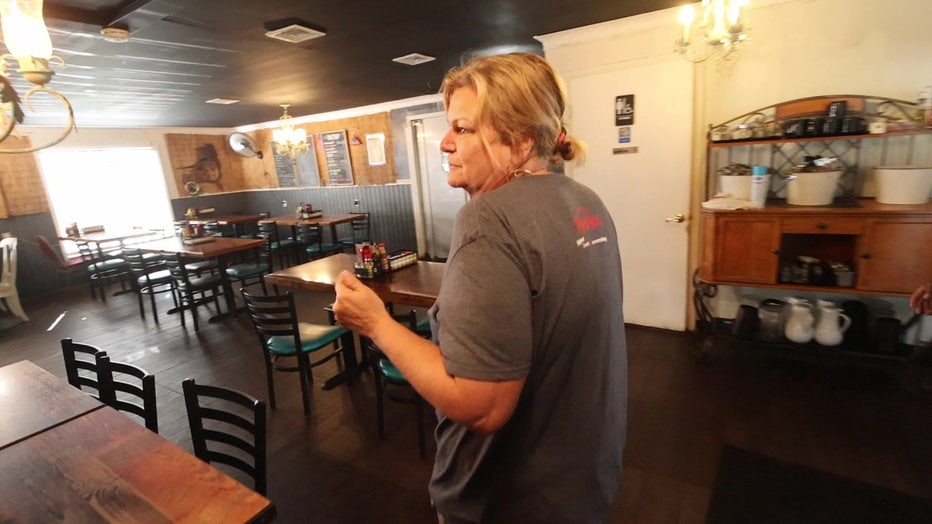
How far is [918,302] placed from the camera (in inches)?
87.0

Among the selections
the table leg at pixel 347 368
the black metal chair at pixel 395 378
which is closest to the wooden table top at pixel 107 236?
the table leg at pixel 347 368

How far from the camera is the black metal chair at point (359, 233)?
20.5ft

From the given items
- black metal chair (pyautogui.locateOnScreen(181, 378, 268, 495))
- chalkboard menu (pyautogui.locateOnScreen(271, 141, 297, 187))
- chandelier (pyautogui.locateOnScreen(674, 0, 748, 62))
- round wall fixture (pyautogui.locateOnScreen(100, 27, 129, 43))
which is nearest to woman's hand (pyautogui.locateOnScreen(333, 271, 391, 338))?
black metal chair (pyautogui.locateOnScreen(181, 378, 268, 495))

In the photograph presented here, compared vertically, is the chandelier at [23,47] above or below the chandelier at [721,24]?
below

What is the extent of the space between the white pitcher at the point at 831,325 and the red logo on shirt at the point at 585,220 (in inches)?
107

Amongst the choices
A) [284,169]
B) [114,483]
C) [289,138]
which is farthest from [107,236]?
[114,483]

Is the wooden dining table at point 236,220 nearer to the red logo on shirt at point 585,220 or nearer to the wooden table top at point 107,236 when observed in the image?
the wooden table top at point 107,236

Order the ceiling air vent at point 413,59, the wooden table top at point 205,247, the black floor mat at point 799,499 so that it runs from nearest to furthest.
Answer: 1. the black floor mat at point 799,499
2. the ceiling air vent at point 413,59
3. the wooden table top at point 205,247

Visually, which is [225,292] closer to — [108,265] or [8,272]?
[108,265]

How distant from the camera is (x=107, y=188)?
6926 millimetres

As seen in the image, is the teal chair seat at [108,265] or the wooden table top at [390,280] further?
the teal chair seat at [108,265]

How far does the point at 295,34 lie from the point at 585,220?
2.87 meters

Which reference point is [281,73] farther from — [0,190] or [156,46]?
[0,190]

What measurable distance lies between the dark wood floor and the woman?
123cm
